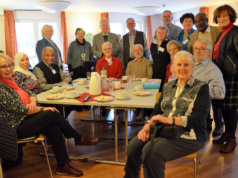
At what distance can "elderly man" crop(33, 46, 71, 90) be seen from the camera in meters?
2.93

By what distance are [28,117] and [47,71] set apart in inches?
42.0

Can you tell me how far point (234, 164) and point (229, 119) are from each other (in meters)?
0.50

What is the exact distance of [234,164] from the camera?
229 centimetres

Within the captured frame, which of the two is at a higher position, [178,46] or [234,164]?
[178,46]

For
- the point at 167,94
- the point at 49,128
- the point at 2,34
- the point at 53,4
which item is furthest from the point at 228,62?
the point at 2,34

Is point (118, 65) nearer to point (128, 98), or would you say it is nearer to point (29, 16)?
point (128, 98)

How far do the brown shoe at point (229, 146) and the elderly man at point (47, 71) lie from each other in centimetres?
201

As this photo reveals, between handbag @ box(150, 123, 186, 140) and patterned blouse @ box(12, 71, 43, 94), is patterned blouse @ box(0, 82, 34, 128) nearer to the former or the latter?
patterned blouse @ box(12, 71, 43, 94)

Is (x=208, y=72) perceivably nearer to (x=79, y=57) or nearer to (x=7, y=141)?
(x=7, y=141)

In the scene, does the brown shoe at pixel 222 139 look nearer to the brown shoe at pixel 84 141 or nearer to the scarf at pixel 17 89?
the brown shoe at pixel 84 141

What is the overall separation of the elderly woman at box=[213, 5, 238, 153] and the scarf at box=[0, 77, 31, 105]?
199cm

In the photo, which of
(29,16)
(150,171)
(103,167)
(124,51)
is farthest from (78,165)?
(29,16)

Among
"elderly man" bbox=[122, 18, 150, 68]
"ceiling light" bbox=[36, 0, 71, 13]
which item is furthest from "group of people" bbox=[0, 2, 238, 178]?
"ceiling light" bbox=[36, 0, 71, 13]

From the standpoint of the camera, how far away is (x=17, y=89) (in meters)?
2.17
